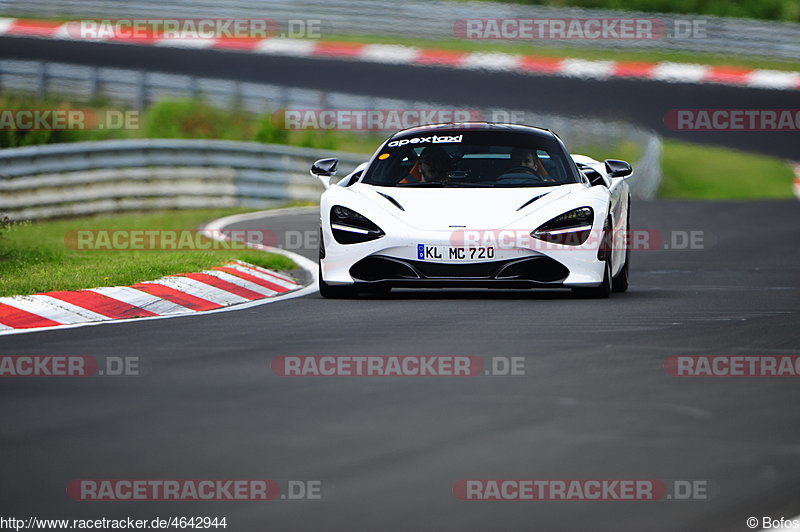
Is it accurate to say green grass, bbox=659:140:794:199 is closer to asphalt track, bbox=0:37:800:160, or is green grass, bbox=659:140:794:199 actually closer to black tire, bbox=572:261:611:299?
asphalt track, bbox=0:37:800:160

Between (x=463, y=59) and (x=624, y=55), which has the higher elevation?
(x=624, y=55)

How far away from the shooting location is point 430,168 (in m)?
11.1

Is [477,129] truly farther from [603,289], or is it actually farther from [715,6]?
[715,6]

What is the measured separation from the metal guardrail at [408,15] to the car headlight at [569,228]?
82.9 ft

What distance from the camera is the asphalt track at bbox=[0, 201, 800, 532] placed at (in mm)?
4457

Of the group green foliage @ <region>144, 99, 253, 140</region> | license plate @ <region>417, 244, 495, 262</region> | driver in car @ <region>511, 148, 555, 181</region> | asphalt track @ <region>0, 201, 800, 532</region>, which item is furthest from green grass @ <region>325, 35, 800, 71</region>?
asphalt track @ <region>0, 201, 800, 532</region>

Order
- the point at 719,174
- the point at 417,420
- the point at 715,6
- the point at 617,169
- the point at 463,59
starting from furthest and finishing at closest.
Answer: the point at 715,6 < the point at 463,59 < the point at 719,174 < the point at 617,169 < the point at 417,420

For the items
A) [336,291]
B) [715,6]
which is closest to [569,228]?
[336,291]

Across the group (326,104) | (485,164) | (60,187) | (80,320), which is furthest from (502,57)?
(80,320)

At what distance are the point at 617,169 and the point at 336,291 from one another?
7.94 ft

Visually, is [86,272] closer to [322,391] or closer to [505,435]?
[322,391]

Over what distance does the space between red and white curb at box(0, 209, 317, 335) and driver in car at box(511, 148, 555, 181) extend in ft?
5.95

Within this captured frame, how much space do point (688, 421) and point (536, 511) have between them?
1441mm

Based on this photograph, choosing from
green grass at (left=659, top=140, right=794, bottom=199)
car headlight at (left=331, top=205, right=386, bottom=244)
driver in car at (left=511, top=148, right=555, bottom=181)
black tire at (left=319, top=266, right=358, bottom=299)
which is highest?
driver in car at (left=511, top=148, right=555, bottom=181)
